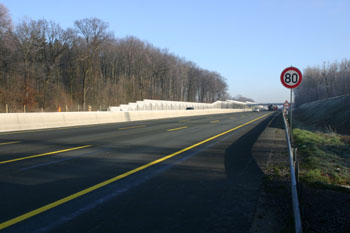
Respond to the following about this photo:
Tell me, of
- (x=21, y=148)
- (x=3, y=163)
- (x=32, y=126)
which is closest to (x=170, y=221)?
(x=3, y=163)

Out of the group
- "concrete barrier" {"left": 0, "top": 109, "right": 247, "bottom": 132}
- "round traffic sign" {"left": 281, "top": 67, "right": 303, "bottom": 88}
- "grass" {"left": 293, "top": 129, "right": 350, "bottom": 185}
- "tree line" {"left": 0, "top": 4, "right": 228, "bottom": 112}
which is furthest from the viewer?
"tree line" {"left": 0, "top": 4, "right": 228, "bottom": 112}

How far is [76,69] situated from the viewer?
205 ft

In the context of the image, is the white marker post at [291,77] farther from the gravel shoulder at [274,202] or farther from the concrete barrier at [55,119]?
the concrete barrier at [55,119]

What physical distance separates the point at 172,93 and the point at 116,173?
4088 inches

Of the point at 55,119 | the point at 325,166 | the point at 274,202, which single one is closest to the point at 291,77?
the point at 325,166

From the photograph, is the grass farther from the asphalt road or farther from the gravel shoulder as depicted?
the asphalt road

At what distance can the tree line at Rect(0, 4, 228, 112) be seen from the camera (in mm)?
44188

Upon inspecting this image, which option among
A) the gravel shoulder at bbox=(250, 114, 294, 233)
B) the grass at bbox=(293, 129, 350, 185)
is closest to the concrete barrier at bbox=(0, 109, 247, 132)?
Result: the gravel shoulder at bbox=(250, 114, 294, 233)

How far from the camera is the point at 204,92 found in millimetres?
139875

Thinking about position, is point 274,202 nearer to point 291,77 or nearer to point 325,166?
point 325,166

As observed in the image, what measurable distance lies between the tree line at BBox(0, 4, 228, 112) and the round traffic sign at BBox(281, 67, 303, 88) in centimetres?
3296

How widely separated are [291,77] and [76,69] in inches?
2302

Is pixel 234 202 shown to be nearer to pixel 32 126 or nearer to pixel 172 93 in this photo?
pixel 32 126

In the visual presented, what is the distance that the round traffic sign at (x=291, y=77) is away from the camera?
34.9 feet
